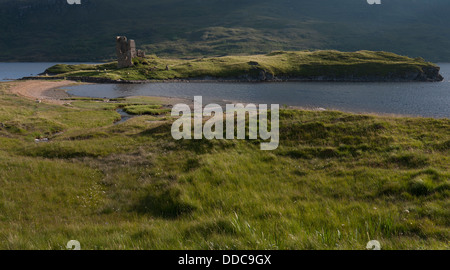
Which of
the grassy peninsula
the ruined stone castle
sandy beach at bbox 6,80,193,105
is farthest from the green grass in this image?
the ruined stone castle

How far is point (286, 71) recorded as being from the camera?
15038cm

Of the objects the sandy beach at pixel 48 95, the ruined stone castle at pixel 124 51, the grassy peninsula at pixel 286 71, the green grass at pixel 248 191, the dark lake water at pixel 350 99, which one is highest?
the ruined stone castle at pixel 124 51

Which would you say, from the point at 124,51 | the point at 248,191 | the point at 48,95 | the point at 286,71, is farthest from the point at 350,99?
the point at 124,51

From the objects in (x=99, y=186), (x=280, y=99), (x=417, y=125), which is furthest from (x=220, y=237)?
(x=280, y=99)

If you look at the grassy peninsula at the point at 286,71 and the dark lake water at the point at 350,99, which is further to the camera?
the grassy peninsula at the point at 286,71

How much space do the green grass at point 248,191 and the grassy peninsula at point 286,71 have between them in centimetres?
12449

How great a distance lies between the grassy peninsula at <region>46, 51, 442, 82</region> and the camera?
454 ft

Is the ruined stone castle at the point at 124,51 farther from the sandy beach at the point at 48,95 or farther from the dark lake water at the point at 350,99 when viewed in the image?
the dark lake water at the point at 350,99

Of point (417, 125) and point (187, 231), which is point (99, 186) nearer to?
point (187, 231)

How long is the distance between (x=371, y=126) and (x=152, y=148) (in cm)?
1701

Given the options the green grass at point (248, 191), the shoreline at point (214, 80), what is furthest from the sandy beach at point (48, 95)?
the green grass at point (248, 191)

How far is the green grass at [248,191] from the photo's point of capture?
6758 mm

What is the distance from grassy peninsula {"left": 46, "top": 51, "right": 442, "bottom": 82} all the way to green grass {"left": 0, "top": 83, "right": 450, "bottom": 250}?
12449 cm
